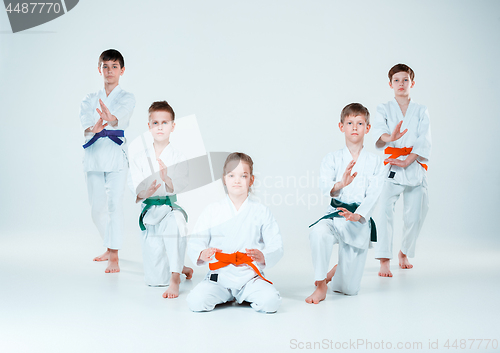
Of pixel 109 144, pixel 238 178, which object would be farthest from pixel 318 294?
pixel 109 144

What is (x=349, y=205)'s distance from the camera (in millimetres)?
3139

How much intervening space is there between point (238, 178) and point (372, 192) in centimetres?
86

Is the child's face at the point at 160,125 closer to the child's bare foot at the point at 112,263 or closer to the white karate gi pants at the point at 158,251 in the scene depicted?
the white karate gi pants at the point at 158,251

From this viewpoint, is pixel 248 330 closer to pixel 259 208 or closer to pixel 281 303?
pixel 281 303

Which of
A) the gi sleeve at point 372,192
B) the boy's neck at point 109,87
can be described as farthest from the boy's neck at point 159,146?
the gi sleeve at point 372,192

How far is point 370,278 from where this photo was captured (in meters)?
3.69

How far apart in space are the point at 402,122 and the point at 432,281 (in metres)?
1.26

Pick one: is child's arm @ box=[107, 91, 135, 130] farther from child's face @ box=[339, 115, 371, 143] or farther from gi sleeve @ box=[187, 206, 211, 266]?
child's face @ box=[339, 115, 371, 143]

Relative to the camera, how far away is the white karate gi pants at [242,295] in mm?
2736

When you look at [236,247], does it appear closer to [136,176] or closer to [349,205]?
[349,205]

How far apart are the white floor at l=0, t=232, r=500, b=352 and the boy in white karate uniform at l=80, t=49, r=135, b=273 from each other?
41 centimetres

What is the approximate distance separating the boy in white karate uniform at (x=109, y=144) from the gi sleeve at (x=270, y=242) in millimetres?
1557

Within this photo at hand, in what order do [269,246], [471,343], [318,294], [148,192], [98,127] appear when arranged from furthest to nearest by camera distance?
[98,127]
[148,192]
[318,294]
[269,246]
[471,343]

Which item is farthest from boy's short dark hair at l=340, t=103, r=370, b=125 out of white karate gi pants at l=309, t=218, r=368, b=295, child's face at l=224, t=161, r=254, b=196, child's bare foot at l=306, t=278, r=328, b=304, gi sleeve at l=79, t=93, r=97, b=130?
gi sleeve at l=79, t=93, r=97, b=130
